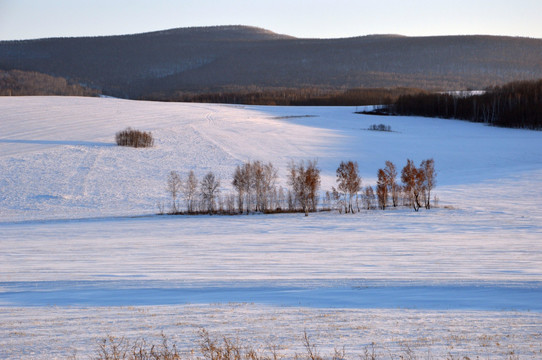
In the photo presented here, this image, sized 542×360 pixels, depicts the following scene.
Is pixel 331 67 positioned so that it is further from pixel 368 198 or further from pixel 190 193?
pixel 190 193

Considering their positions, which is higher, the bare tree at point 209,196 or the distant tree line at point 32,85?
the distant tree line at point 32,85

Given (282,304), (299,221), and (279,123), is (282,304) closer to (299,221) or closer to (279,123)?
(299,221)

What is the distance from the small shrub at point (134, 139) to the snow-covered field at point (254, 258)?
2.92ft

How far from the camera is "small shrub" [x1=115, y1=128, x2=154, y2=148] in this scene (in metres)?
45.8

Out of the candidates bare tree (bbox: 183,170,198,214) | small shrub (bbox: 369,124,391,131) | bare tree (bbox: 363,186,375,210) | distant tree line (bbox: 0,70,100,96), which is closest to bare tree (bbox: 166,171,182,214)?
bare tree (bbox: 183,170,198,214)

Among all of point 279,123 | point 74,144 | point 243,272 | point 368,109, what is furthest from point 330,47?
point 243,272

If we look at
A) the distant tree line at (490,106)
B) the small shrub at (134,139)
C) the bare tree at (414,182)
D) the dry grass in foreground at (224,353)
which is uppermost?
the distant tree line at (490,106)

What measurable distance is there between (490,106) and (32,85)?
3216 inches

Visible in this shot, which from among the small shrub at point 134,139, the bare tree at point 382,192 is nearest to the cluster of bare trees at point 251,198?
the bare tree at point 382,192

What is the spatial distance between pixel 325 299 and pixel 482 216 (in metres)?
17.4

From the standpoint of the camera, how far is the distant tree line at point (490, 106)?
7338 centimetres

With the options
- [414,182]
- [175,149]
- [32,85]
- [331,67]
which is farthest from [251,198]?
[331,67]

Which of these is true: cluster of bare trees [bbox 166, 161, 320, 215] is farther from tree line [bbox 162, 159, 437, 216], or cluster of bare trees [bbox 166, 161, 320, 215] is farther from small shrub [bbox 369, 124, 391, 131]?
small shrub [bbox 369, 124, 391, 131]

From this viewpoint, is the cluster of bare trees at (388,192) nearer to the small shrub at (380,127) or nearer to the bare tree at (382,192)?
the bare tree at (382,192)
